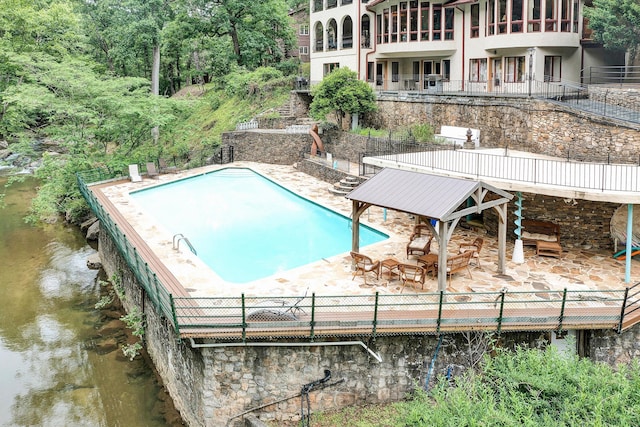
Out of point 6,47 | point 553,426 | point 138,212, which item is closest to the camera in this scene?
point 553,426

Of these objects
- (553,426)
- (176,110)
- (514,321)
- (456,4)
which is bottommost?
(553,426)

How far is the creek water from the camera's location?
565 inches

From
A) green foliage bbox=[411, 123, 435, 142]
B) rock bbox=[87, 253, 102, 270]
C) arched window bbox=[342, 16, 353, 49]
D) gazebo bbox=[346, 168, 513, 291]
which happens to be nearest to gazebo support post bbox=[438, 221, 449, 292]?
gazebo bbox=[346, 168, 513, 291]

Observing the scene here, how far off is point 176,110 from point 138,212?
1136 cm

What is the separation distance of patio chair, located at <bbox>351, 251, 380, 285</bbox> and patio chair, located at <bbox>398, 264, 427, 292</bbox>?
0.64 meters

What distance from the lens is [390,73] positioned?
116 ft

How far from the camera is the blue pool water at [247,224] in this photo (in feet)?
57.9

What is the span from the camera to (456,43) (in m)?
30.8

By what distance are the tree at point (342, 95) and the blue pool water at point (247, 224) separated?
4937 millimetres

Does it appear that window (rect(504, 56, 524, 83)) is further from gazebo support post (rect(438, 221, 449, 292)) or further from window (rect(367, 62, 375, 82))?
gazebo support post (rect(438, 221, 449, 292))

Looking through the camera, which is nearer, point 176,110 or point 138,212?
point 138,212

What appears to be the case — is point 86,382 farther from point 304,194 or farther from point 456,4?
point 456,4

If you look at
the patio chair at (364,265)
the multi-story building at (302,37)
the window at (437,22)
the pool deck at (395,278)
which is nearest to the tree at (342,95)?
the window at (437,22)

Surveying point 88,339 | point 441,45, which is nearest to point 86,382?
point 88,339
